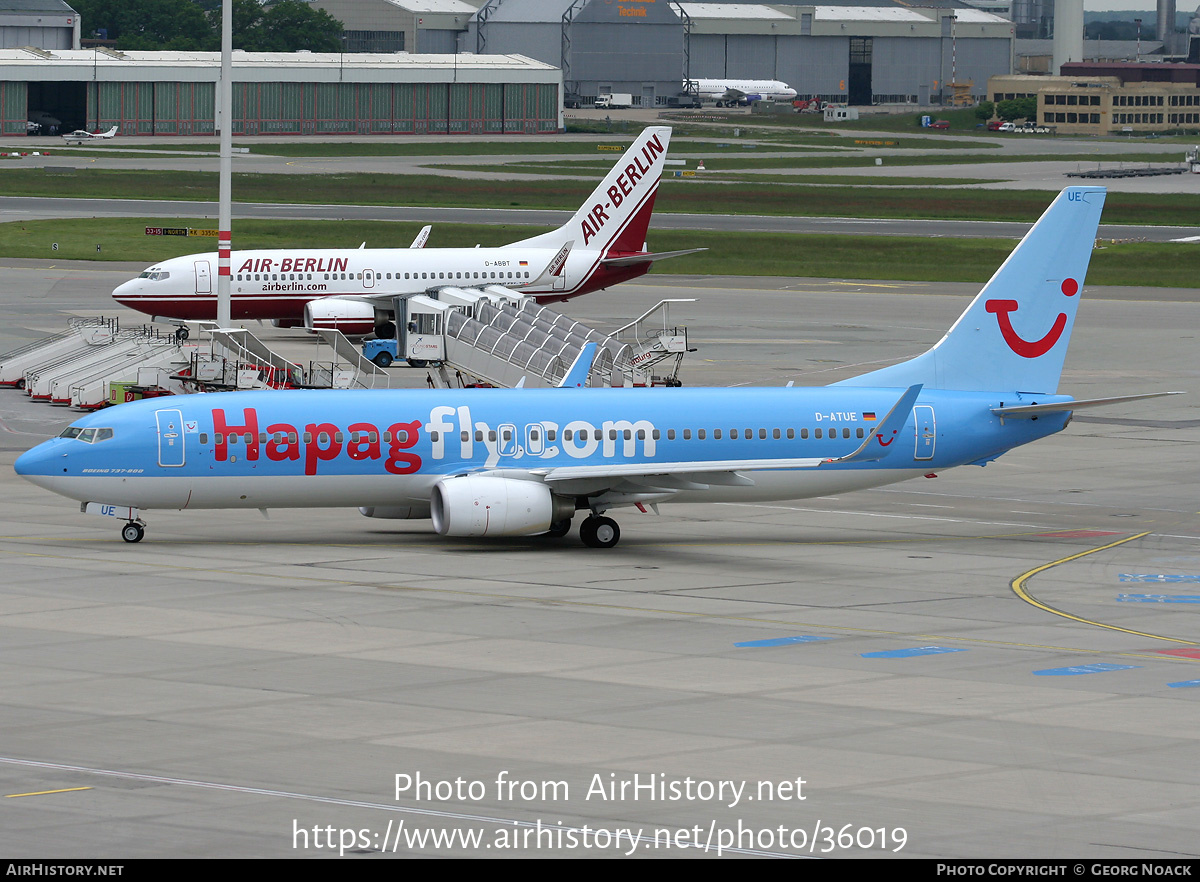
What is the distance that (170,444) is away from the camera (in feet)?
138

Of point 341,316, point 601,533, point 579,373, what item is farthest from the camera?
point 341,316

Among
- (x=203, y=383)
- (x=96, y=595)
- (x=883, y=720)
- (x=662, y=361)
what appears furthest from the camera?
(x=662, y=361)

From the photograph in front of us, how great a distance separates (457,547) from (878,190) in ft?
418

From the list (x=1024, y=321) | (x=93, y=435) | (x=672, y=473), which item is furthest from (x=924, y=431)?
(x=93, y=435)

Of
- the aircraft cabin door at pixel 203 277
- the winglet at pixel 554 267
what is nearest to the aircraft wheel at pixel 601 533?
the winglet at pixel 554 267

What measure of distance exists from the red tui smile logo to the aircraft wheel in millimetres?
12168

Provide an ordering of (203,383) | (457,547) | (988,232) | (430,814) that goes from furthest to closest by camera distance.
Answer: (988,232) < (203,383) < (457,547) < (430,814)

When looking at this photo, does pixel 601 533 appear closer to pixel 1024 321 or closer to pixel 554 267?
pixel 1024 321

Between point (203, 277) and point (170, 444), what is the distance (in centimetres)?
4044

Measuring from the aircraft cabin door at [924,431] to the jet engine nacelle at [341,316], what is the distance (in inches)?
1547

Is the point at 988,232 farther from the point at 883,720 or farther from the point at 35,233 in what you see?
the point at 883,720

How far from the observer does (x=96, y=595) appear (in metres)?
36.6

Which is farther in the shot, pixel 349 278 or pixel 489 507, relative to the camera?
pixel 349 278
